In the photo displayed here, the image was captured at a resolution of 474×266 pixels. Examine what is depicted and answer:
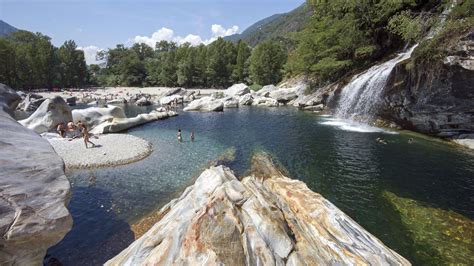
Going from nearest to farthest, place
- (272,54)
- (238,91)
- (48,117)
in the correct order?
(48,117) → (238,91) → (272,54)

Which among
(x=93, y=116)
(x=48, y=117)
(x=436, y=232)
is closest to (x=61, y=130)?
(x=48, y=117)

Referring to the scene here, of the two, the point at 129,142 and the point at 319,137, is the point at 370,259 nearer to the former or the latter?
the point at 319,137

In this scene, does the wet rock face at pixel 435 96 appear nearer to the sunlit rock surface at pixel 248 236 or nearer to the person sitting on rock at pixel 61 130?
the sunlit rock surface at pixel 248 236

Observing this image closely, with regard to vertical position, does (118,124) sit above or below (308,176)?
above

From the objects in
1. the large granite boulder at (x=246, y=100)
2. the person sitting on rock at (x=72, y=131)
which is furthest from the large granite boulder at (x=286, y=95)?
the person sitting on rock at (x=72, y=131)

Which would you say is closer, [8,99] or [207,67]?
[8,99]

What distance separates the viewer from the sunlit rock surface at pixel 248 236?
7.62 metres

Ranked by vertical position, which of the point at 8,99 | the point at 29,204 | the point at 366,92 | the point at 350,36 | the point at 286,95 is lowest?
the point at 29,204

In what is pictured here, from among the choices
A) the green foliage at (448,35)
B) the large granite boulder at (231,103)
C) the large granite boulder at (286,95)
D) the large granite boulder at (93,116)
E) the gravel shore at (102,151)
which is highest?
the green foliage at (448,35)

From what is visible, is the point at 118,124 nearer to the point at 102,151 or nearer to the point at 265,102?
the point at 102,151

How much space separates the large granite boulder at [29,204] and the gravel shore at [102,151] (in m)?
14.6

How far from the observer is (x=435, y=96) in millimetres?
26734

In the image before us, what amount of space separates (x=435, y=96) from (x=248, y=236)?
90.7 feet

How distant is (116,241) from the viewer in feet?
43.3
